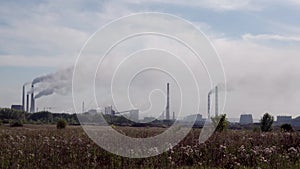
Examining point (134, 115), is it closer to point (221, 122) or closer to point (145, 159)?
point (145, 159)

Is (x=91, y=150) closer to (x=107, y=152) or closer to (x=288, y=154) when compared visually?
(x=107, y=152)

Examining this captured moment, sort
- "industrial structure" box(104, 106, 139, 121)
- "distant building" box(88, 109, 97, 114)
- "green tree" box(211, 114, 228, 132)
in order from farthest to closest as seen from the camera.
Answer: "green tree" box(211, 114, 228, 132) < "industrial structure" box(104, 106, 139, 121) < "distant building" box(88, 109, 97, 114)

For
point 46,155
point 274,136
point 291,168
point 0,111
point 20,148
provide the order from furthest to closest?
point 0,111, point 274,136, point 20,148, point 46,155, point 291,168

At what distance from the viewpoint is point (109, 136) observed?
14000mm

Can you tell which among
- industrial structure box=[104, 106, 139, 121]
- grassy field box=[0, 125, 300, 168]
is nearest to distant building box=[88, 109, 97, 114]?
industrial structure box=[104, 106, 139, 121]

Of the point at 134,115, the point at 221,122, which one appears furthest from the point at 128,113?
the point at 221,122

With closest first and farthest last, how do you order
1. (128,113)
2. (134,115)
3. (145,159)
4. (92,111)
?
(145,159) → (92,111) → (128,113) → (134,115)

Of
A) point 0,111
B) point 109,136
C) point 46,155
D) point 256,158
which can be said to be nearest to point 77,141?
point 109,136

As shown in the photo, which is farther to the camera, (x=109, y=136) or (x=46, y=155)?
(x=109, y=136)

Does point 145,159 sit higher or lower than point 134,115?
lower

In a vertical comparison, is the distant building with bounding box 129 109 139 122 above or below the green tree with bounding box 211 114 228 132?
above

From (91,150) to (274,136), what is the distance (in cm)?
682

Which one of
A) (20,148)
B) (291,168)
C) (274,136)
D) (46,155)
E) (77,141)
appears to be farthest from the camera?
(274,136)

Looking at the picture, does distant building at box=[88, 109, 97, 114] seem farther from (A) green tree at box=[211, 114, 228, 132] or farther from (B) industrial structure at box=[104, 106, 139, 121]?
(A) green tree at box=[211, 114, 228, 132]
